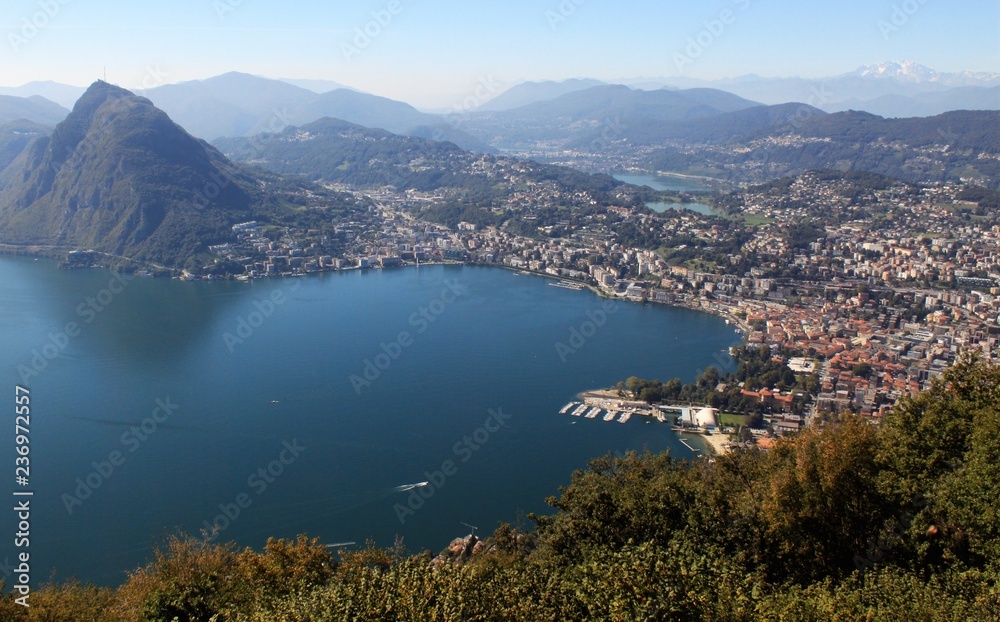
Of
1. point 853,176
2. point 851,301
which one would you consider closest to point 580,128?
point 853,176

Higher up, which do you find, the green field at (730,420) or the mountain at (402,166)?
the mountain at (402,166)

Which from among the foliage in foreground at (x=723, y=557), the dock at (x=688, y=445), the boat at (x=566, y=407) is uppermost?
the foliage in foreground at (x=723, y=557)

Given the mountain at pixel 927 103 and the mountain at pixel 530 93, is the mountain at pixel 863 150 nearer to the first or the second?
the mountain at pixel 927 103

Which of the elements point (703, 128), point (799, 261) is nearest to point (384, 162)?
point (799, 261)

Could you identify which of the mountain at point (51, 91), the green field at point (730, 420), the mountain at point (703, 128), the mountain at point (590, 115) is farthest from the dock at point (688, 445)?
the mountain at point (51, 91)

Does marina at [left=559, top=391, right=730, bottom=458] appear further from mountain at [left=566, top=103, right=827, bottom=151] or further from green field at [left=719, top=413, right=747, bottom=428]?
mountain at [left=566, top=103, right=827, bottom=151]

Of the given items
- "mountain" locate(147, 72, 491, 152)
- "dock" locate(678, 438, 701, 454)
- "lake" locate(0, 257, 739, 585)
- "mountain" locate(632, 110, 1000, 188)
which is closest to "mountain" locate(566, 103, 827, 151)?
"mountain" locate(632, 110, 1000, 188)

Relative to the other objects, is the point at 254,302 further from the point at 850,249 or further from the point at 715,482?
the point at 850,249
